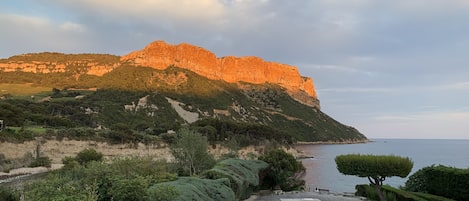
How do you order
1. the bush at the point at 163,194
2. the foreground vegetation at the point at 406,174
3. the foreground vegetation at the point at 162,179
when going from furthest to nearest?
the foreground vegetation at the point at 406,174, the bush at the point at 163,194, the foreground vegetation at the point at 162,179

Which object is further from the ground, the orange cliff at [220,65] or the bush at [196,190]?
the orange cliff at [220,65]

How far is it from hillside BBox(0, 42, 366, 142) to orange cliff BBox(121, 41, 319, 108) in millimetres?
597

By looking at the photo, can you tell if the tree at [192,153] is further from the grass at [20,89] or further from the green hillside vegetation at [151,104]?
the grass at [20,89]

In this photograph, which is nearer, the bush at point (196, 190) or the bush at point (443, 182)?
the bush at point (196, 190)

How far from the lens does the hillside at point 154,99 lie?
72688 mm

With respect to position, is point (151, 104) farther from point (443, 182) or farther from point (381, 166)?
point (443, 182)

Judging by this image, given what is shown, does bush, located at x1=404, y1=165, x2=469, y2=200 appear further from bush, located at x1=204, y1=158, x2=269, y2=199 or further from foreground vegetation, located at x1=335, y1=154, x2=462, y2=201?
bush, located at x1=204, y1=158, x2=269, y2=199

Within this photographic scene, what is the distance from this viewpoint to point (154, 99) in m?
96.8

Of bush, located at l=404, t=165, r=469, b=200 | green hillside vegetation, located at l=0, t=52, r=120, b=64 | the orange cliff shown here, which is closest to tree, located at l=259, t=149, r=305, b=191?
bush, located at l=404, t=165, r=469, b=200

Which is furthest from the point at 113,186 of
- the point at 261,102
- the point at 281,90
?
the point at 281,90

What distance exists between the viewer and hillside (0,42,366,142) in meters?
72.7

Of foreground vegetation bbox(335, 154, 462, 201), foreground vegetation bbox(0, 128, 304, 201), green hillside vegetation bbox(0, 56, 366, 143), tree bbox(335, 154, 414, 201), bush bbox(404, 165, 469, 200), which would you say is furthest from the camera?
green hillside vegetation bbox(0, 56, 366, 143)

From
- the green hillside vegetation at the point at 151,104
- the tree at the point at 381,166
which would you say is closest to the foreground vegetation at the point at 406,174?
the tree at the point at 381,166

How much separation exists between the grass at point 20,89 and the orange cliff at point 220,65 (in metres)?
30.4
